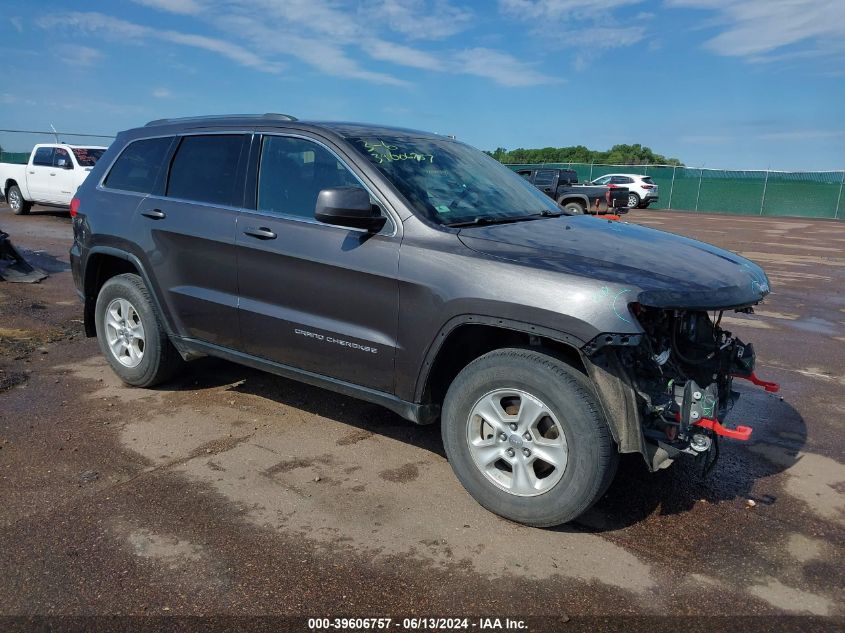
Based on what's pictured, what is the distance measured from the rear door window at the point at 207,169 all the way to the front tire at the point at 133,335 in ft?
2.68

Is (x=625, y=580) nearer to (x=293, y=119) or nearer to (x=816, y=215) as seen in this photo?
(x=293, y=119)

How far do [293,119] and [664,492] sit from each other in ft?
10.3

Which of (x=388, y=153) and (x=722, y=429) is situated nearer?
(x=722, y=429)

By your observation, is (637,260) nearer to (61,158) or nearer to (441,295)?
(441,295)

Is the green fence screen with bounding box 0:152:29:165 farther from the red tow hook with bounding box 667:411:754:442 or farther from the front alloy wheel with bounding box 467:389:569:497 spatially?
the red tow hook with bounding box 667:411:754:442

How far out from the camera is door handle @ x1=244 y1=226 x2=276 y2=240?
13.8ft

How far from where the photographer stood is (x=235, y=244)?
14.4 feet

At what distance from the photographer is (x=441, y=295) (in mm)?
3537

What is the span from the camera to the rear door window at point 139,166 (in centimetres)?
508

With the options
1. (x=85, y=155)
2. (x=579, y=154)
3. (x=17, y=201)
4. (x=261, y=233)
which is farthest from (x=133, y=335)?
(x=579, y=154)

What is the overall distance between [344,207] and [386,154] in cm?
66

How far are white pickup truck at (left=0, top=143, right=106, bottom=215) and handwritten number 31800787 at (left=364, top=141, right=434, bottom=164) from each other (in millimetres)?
14696

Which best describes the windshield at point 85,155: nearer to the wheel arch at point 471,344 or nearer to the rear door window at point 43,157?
the rear door window at point 43,157

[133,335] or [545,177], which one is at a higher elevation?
[545,177]
